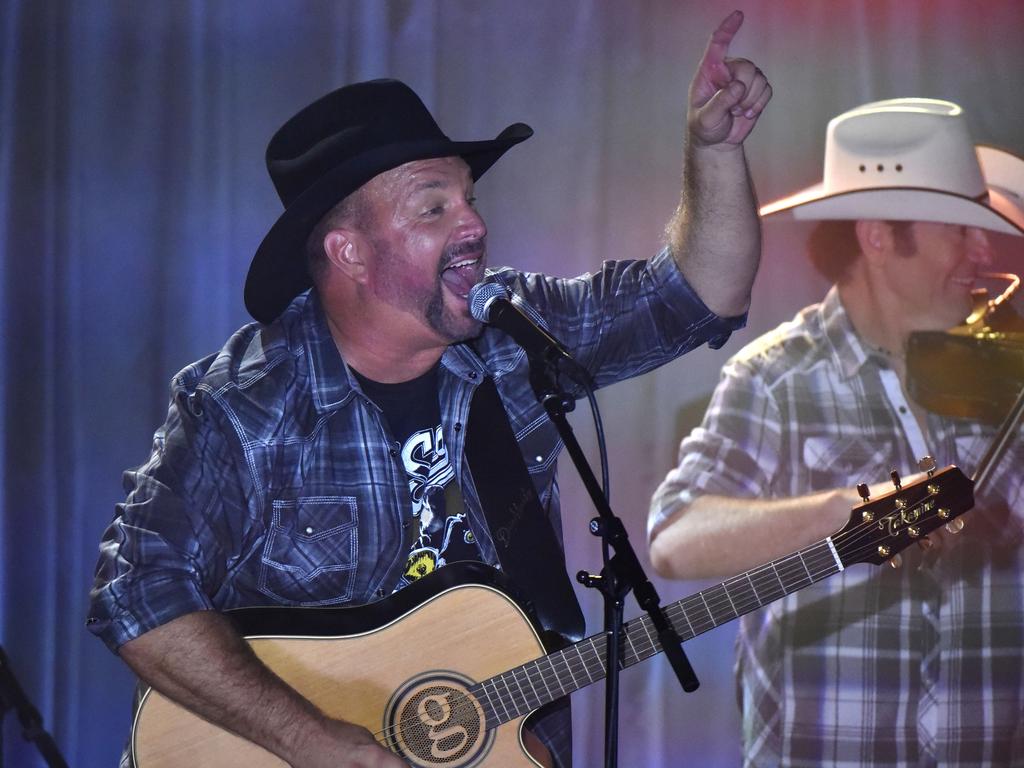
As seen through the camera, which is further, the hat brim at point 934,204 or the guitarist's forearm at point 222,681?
the hat brim at point 934,204

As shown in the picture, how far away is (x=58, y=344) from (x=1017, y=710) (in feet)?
11.4

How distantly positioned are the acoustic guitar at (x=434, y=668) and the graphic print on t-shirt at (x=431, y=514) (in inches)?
7.0

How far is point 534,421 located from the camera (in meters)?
2.87

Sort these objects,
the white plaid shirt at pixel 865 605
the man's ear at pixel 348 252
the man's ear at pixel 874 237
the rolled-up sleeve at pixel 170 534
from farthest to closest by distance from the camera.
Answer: the man's ear at pixel 874 237 < the white plaid shirt at pixel 865 605 < the man's ear at pixel 348 252 < the rolled-up sleeve at pixel 170 534

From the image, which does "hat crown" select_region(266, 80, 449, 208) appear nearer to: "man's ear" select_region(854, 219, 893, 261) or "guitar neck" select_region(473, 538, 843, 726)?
"guitar neck" select_region(473, 538, 843, 726)

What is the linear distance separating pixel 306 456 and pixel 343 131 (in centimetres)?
81

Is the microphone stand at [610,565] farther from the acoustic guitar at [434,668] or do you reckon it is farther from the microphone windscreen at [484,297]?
the acoustic guitar at [434,668]

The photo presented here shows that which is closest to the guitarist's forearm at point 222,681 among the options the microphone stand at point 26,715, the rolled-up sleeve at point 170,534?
the rolled-up sleeve at point 170,534

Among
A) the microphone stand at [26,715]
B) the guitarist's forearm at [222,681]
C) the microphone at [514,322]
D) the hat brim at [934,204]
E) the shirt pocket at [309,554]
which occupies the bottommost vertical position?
the microphone stand at [26,715]

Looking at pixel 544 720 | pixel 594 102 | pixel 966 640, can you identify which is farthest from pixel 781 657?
pixel 594 102

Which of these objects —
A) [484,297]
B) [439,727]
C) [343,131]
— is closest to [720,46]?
[484,297]

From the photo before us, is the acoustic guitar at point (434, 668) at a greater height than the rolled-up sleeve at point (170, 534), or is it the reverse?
the rolled-up sleeve at point (170, 534)

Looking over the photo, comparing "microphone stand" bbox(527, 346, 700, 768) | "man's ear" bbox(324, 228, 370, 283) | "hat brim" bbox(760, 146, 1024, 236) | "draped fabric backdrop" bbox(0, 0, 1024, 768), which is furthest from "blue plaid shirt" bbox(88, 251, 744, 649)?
"hat brim" bbox(760, 146, 1024, 236)

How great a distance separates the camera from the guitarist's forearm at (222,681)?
2436 mm
